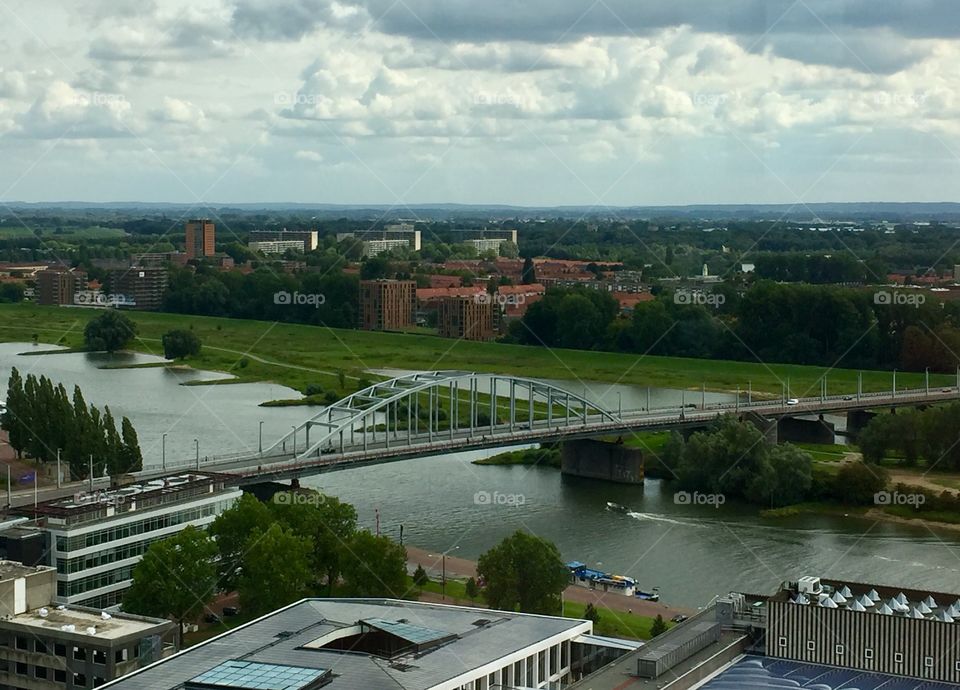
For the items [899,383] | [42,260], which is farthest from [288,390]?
[42,260]

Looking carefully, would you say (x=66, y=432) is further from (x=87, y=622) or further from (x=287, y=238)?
(x=287, y=238)

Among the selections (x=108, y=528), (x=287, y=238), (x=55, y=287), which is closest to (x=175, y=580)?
(x=108, y=528)

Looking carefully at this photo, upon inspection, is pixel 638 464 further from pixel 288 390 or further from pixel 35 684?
pixel 35 684

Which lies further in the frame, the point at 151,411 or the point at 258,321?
the point at 258,321

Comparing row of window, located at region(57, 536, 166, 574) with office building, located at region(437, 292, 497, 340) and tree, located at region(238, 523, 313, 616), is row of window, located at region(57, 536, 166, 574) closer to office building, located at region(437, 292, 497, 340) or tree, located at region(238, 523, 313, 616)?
tree, located at region(238, 523, 313, 616)

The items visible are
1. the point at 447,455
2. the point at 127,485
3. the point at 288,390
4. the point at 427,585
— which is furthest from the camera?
the point at 288,390

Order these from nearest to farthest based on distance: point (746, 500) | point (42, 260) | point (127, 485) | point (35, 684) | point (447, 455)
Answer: point (35, 684) < point (127, 485) < point (746, 500) < point (447, 455) < point (42, 260)

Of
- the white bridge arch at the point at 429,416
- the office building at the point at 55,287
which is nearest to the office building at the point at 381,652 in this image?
the white bridge arch at the point at 429,416
